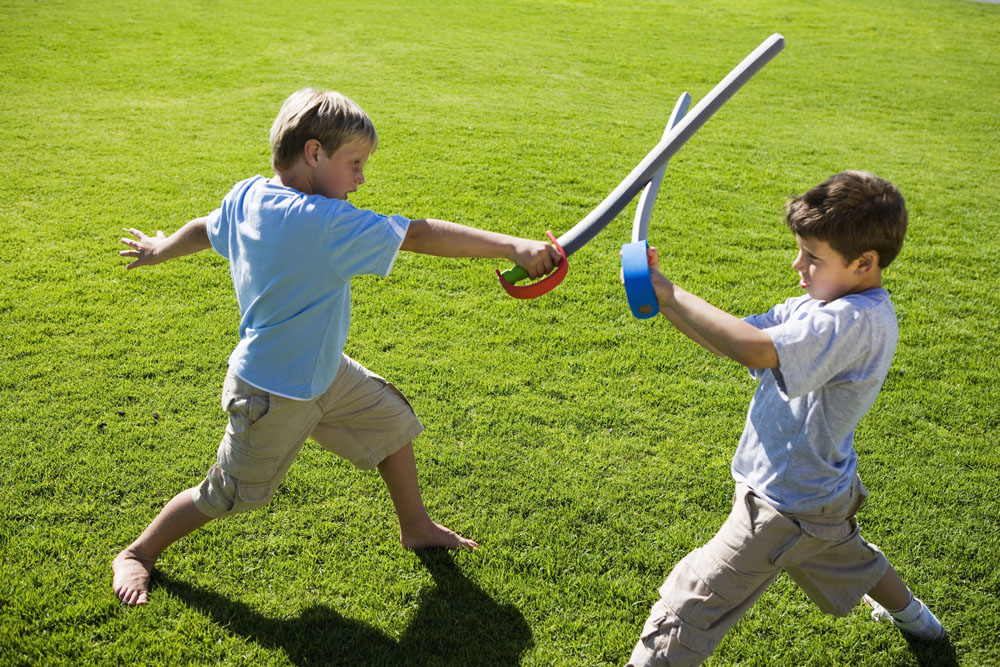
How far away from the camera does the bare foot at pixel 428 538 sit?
3439 millimetres

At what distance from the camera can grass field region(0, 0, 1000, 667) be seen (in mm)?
3115

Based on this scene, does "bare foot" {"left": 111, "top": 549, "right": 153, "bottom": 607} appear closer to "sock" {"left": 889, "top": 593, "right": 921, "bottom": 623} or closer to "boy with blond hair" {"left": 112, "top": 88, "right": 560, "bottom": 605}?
"boy with blond hair" {"left": 112, "top": 88, "right": 560, "bottom": 605}

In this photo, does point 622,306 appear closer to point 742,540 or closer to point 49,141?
point 742,540

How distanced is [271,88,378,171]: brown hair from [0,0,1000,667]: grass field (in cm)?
172

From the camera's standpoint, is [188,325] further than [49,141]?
No

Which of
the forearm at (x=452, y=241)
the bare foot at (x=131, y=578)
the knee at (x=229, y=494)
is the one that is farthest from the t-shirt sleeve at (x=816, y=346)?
the bare foot at (x=131, y=578)

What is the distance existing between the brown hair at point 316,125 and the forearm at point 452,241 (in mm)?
376

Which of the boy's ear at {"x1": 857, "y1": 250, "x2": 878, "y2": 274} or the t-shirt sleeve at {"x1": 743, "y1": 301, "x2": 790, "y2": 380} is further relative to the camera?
the t-shirt sleeve at {"x1": 743, "y1": 301, "x2": 790, "y2": 380}

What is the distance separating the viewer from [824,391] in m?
2.43

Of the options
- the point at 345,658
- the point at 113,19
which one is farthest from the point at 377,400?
the point at 113,19

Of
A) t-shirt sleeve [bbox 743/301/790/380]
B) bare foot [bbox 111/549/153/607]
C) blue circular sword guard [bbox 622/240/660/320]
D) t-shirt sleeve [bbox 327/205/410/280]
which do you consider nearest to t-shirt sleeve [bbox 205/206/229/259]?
t-shirt sleeve [bbox 327/205/410/280]

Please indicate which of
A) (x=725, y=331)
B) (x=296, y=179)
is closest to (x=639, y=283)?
(x=725, y=331)

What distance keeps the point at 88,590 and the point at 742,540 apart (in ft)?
8.14

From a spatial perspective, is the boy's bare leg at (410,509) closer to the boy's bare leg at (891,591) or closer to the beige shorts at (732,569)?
the beige shorts at (732,569)
